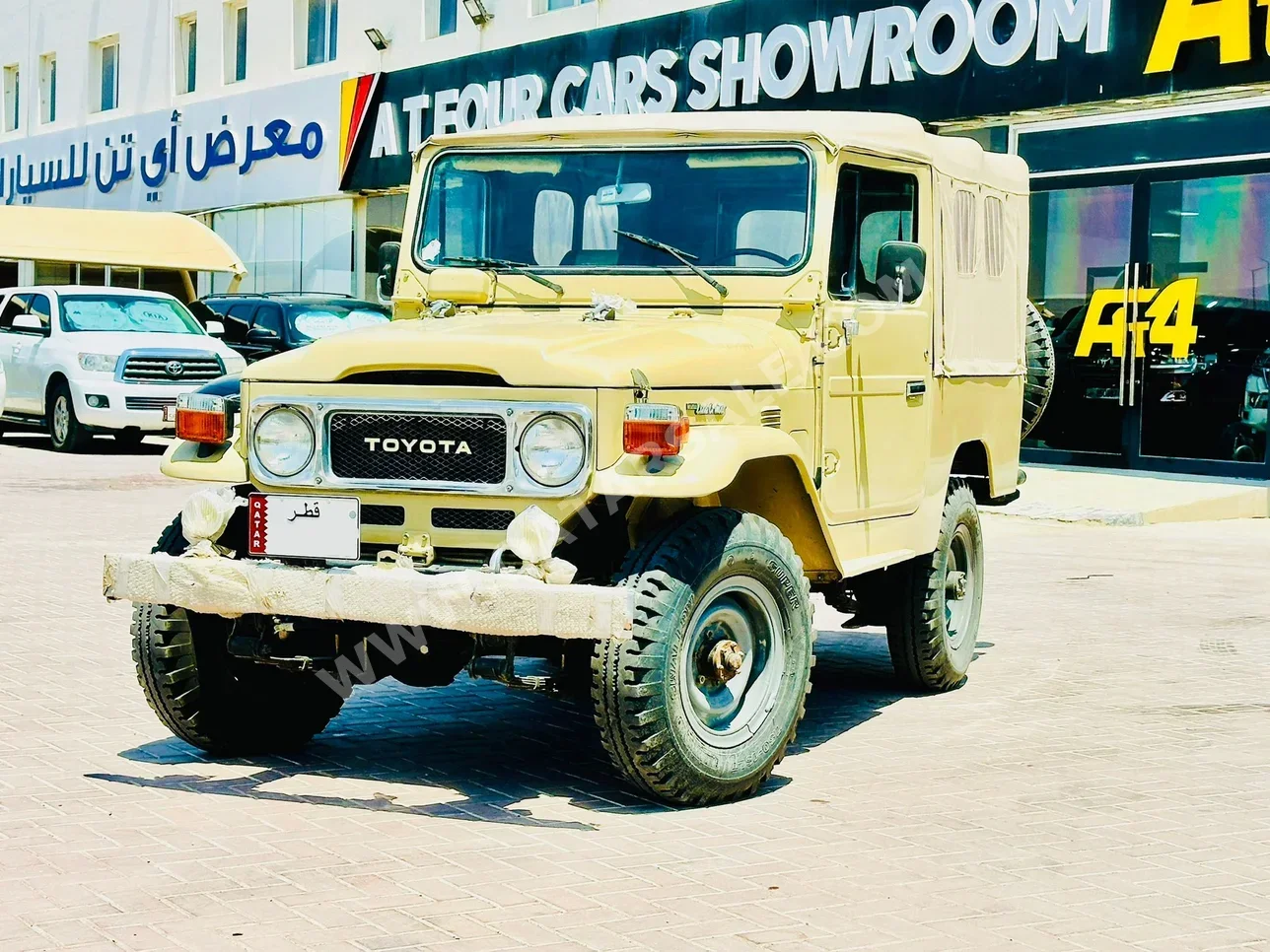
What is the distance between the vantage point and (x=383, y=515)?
6.23 m

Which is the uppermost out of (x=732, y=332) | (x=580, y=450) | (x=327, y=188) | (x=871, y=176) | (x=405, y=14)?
(x=405, y=14)

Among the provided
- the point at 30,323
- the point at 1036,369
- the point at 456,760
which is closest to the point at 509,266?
the point at 456,760

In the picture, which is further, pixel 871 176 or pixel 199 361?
pixel 199 361

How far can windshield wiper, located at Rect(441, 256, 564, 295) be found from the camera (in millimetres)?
7154

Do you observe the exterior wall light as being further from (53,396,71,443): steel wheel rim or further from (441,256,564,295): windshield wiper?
(441,256,564,295): windshield wiper

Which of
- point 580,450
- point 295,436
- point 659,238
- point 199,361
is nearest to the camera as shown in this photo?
point 580,450

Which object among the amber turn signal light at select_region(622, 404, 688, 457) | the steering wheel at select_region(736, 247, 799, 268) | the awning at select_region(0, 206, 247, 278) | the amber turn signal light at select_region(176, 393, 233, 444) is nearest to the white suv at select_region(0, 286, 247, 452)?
the awning at select_region(0, 206, 247, 278)

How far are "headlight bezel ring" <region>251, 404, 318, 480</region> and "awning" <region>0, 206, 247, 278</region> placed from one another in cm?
2226

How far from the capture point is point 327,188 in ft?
102

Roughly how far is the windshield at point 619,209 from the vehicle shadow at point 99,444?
47.2ft

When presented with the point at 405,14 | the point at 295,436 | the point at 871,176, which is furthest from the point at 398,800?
the point at 405,14

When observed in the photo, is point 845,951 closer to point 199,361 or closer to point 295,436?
point 295,436

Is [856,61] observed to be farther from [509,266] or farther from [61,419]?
[509,266]

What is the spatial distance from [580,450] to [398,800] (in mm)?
1290
